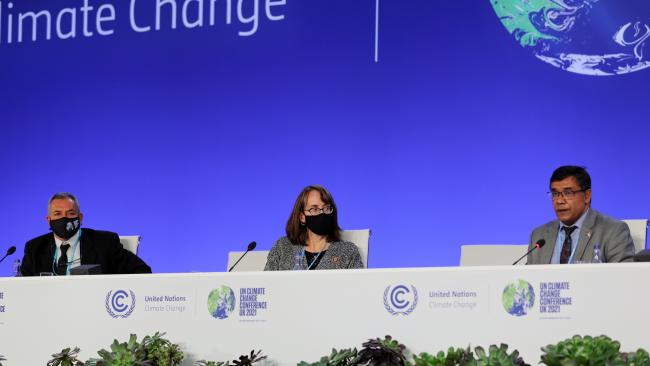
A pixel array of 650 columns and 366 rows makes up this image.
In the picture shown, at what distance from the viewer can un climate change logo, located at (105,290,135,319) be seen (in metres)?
2.80

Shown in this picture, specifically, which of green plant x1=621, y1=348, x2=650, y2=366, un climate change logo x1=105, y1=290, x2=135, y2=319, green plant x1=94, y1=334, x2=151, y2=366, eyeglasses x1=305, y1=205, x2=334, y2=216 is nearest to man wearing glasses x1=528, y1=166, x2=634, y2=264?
eyeglasses x1=305, y1=205, x2=334, y2=216

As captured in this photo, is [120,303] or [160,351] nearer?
[160,351]

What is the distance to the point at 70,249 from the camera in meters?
4.54

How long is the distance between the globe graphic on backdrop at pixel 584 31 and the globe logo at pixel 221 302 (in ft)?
8.52

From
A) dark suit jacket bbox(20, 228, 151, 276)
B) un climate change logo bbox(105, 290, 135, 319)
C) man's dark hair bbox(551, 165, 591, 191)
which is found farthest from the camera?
dark suit jacket bbox(20, 228, 151, 276)

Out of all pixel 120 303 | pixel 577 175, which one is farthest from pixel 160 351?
pixel 577 175

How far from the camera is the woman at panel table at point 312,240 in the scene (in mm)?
4098

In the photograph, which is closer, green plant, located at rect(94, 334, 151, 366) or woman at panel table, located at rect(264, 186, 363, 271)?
green plant, located at rect(94, 334, 151, 366)

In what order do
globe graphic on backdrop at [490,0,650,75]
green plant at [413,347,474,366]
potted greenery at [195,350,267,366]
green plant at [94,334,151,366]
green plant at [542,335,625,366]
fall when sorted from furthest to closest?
1. globe graphic on backdrop at [490,0,650,75]
2. potted greenery at [195,350,267,366]
3. green plant at [94,334,151,366]
4. green plant at [413,347,474,366]
5. green plant at [542,335,625,366]

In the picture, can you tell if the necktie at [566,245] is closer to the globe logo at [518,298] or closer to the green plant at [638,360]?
the globe logo at [518,298]

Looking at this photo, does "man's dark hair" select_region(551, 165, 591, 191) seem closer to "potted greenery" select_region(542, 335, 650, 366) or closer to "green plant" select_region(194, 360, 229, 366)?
"green plant" select_region(194, 360, 229, 366)

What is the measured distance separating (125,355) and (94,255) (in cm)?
208

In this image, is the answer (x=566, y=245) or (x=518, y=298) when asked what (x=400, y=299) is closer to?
(x=518, y=298)

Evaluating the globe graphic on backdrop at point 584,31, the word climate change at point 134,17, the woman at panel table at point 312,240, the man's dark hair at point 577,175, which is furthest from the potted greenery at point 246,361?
the word climate change at point 134,17
